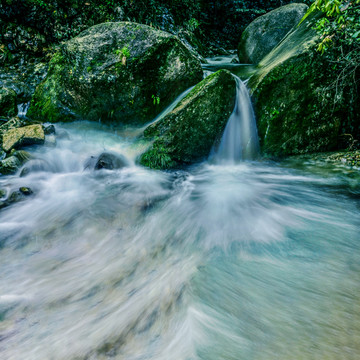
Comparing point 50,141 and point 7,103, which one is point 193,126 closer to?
point 50,141

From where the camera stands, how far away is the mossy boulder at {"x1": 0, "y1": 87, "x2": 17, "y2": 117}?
6.53m

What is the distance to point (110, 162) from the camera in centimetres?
540

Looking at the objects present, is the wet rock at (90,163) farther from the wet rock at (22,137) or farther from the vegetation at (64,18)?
the vegetation at (64,18)

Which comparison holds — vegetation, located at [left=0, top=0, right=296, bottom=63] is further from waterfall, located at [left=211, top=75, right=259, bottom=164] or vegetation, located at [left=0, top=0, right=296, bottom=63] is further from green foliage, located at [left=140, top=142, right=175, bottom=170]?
waterfall, located at [left=211, top=75, right=259, bottom=164]

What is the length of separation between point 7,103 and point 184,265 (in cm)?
700

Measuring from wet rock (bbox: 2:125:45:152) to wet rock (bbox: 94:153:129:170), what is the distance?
142 centimetres

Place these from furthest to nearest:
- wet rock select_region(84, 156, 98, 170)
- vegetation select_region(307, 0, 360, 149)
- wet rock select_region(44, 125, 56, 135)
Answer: wet rock select_region(44, 125, 56, 135) → wet rock select_region(84, 156, 98, 170) → vegetation select_region(307, 0, 360, 149)

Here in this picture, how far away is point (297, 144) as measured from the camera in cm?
512

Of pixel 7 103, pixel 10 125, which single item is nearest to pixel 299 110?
pixel 10 125

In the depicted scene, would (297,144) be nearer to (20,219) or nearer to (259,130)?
(259,130)

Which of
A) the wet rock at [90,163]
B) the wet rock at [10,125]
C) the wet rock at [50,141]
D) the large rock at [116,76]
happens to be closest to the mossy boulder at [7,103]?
the large rock at [116,76]

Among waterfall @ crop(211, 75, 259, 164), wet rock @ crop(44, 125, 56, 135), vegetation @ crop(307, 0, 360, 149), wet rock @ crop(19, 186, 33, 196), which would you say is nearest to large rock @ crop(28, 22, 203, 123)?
wet rock @ crop(44, 125, 56, 135)

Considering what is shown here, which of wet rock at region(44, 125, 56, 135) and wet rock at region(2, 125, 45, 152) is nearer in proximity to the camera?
wet rock at region(2, 125, 45, 152)

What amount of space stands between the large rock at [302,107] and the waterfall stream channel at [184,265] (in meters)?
0.66
